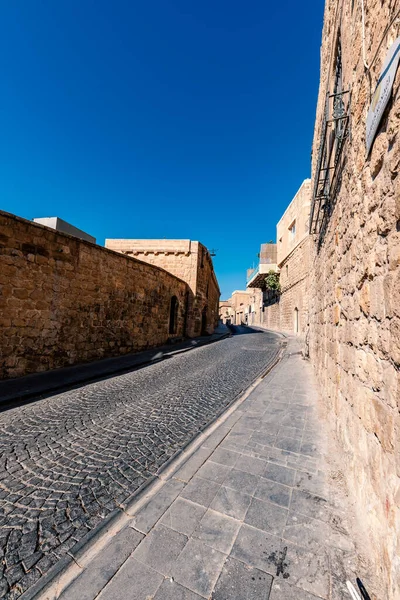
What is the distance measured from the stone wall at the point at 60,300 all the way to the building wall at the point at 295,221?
1061cm

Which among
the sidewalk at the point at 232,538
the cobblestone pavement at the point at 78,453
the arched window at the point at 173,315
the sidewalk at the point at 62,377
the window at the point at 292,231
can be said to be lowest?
the sidewalk at the point at 62,377

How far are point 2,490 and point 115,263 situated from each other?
7.18 m

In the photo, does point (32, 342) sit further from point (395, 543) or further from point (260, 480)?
point (395, 543)

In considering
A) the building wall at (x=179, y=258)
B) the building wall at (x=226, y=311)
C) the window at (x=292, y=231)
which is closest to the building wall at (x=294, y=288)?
the window at (x=292, y=231)

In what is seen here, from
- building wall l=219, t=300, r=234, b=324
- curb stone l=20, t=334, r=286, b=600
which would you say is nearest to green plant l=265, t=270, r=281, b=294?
curb stone l=20, t=334, r=286, b=600

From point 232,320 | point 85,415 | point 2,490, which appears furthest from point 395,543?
point 232,320

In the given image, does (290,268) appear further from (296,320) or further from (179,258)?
(179,258)

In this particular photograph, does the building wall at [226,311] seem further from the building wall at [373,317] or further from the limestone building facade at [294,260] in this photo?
the building wall at [373,317]

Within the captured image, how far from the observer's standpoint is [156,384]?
5.54 meters

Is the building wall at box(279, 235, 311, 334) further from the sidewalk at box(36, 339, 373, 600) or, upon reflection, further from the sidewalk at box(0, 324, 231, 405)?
the sidewalk at box(36, 339, 373, 600)

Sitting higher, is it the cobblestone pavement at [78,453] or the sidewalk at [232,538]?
the sidewalk at [232,538]

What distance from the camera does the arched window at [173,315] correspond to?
13.2 m

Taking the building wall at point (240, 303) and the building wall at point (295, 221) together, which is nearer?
the building wall at point (295, 221)

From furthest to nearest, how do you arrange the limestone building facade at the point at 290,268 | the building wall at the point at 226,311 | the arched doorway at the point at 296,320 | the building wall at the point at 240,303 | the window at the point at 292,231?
the building wall at the point at 226,311
the building wall at the point at 240,303
the window at the point at 292,231
the arched doorway at the point at 296,320
the limestone building facade at the point at 290,268
